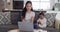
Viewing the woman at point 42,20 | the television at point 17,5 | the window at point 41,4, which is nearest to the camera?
the woman at point 42,20

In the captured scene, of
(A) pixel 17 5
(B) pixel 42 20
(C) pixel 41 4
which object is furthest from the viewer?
(C) pixel 41 4

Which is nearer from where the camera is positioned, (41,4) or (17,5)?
(17,5)

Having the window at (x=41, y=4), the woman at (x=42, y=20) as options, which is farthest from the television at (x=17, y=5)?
the woman at (x=42, y=20)

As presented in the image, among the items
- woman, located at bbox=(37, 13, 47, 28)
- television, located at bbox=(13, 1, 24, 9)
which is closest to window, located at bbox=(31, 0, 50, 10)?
television, located at bbox=(13, 1, 24, 9)

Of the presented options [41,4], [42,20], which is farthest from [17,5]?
[42,20]

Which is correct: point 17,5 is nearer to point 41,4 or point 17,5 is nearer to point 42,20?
point 41,4

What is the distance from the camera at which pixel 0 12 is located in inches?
131

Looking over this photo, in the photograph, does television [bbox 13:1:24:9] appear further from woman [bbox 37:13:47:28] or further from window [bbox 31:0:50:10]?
woman [bbox 37:13:47:28]

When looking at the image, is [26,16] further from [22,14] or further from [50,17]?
[50,17]

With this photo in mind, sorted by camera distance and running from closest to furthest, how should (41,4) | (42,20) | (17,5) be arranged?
(42,20) → (17,5) → (41,4)

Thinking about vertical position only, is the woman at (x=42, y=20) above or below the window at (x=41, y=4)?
below

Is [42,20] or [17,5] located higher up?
[17,5]

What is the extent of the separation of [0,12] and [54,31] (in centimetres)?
145

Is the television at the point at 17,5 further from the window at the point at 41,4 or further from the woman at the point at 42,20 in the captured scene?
the woman at the point at 42,20
